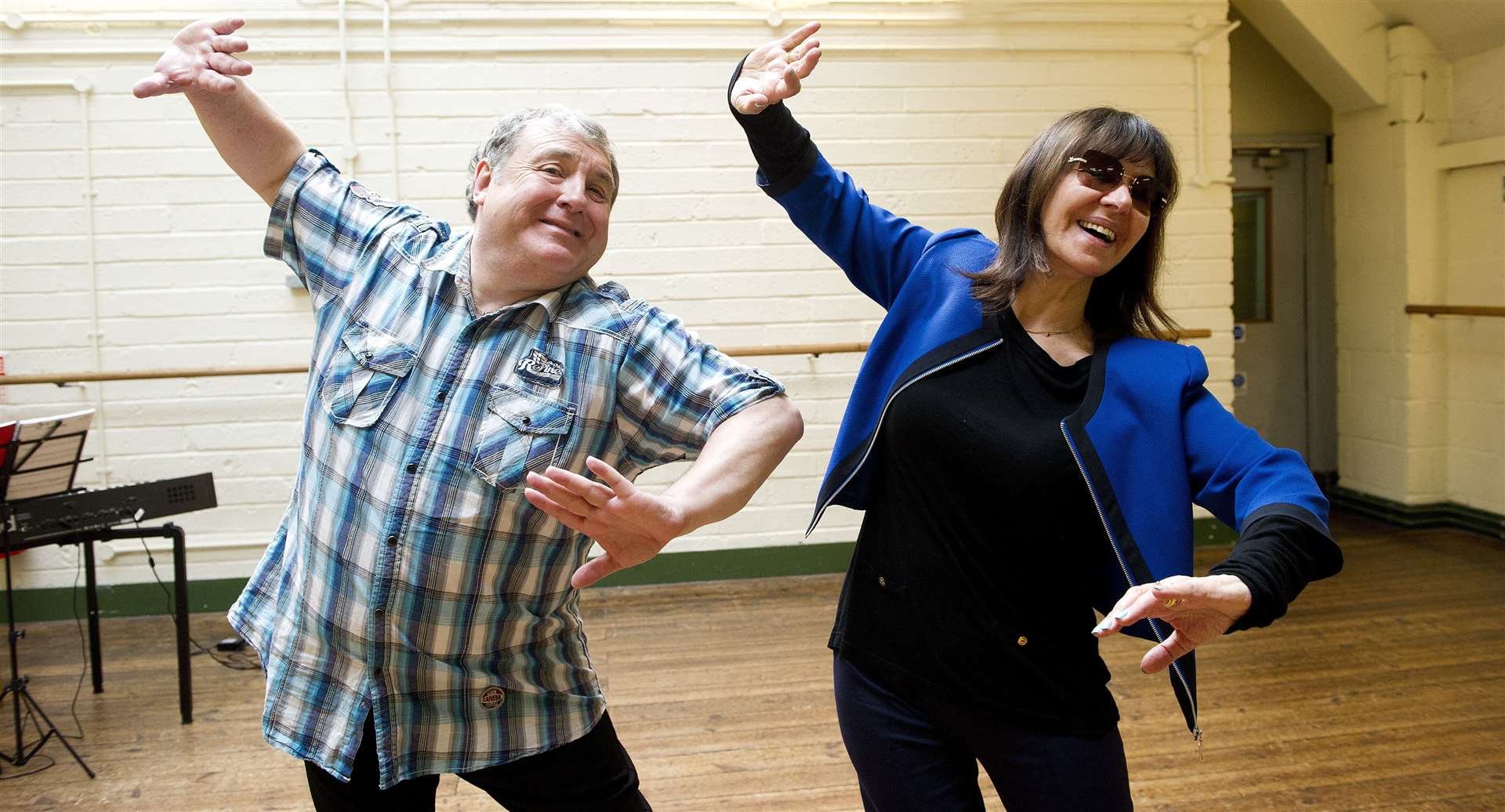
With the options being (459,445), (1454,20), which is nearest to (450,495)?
(459,445)

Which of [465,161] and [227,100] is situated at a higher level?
[465,161]

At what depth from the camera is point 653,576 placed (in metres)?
4.93

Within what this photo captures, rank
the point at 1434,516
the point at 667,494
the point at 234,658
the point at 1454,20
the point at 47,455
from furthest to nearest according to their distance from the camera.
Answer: the point at 1434,516
the point at 1454,20
the point at 234,658
the point at 47,455
the point at 667,494

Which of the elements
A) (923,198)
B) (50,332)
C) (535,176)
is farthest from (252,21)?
(535,176)

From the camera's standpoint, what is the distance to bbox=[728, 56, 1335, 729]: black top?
1415mm

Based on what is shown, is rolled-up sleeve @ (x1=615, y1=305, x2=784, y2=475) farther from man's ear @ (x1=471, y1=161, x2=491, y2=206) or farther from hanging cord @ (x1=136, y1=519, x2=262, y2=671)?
hanging cord @ (x1=136, y1=519, x2=262, y2=671)

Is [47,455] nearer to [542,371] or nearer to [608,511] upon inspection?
[542,371]

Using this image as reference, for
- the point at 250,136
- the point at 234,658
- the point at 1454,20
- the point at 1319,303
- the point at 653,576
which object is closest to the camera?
the point at 250,136

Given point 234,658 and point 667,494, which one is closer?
point 667,494

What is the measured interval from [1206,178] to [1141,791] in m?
3.31

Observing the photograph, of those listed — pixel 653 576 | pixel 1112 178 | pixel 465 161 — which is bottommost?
pixel 653 576

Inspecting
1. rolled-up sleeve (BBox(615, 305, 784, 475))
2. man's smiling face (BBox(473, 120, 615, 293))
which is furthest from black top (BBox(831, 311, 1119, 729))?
man's smiling face (BBox(473, 120, 615, 293))

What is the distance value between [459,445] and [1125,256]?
0.93 metres

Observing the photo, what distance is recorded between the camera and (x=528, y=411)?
1.43 m
